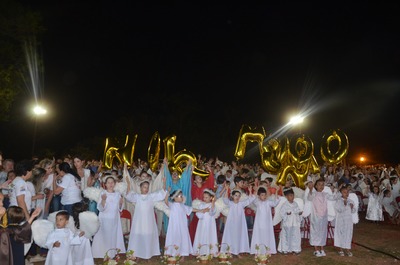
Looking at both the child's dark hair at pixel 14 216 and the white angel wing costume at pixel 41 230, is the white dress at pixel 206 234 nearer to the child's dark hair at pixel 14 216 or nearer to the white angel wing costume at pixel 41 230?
the white angel wing costume at pixel 41 230

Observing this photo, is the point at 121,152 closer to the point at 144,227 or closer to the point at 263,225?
the point at 144,227

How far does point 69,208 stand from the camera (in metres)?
8.62

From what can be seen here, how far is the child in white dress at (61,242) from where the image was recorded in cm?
629

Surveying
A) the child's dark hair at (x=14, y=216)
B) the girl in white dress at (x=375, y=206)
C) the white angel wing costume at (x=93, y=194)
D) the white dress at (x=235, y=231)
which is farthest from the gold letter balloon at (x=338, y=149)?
the child's dark hair at (x=14, y=216)

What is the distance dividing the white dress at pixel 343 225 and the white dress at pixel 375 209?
18.4 ft

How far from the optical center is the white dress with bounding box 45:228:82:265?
6285mm

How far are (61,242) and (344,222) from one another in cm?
668

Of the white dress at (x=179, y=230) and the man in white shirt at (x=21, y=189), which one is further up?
the man in white shirt at (x=21, y=189)

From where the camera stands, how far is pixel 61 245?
20.7ft

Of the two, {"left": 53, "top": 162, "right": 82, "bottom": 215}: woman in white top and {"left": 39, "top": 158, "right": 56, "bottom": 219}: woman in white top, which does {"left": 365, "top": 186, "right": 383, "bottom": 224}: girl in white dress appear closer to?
{"left": 53, "top": 162, "right": 82, "bottom": 215}: woman in white top

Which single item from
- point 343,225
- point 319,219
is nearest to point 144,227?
point 319,219

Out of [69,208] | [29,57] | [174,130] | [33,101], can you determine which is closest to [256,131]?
[69,208]

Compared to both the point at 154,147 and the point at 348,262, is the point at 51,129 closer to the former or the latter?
the point at 154,147

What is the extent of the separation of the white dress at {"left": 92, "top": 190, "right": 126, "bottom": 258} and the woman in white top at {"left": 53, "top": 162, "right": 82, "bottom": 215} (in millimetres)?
665
